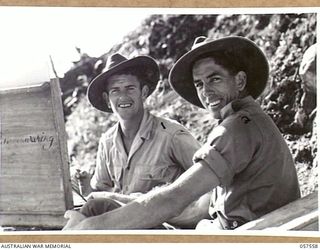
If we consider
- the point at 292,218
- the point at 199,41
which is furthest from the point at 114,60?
the point at 292,218

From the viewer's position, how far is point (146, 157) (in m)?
3.77

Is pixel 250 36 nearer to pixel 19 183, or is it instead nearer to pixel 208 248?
pixel 208 248

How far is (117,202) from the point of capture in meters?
3.67

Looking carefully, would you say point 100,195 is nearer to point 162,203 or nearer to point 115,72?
point 162,203

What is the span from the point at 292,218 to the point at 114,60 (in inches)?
54.2

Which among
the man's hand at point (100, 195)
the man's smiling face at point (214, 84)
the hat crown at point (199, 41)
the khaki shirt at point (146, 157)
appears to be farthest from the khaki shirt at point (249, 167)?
the man's hand at point (100, 195)

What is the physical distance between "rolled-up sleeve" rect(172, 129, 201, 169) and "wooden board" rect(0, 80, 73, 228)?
66 centimetres

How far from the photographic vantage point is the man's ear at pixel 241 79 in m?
3.62

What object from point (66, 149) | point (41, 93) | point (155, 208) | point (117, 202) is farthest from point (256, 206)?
point (41, 93)

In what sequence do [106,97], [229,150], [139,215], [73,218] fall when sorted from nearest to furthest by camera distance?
1. [229,150]
2. [139,215]
3. [73,218]
4. [106,97]

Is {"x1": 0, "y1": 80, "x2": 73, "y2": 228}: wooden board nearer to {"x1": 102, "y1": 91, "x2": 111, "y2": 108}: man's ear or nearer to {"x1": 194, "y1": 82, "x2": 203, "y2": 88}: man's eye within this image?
{"x1": 102, "y1": 91, "x2": 111, "y2": 108}: man's ear

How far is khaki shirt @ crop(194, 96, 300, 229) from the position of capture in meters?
3.47

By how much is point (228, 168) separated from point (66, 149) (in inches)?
39.5

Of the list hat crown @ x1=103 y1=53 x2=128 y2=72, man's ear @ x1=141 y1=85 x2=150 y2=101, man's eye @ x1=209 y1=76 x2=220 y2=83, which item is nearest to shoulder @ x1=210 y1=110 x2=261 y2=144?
man's eye @ x1=209 y1=76 x2=220 y2=83
